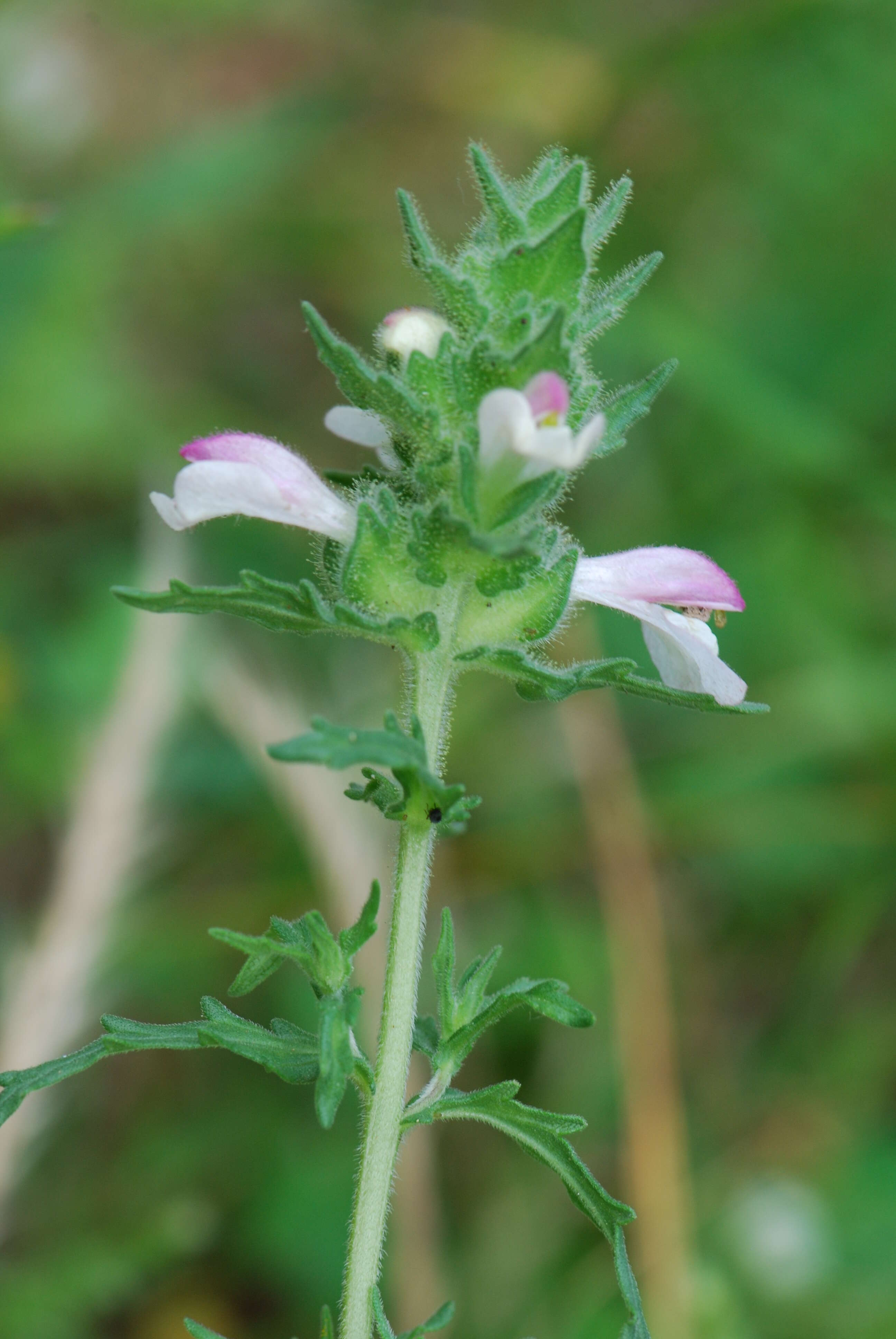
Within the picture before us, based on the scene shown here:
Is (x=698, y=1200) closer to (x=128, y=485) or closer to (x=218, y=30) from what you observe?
(x=128, y=485)

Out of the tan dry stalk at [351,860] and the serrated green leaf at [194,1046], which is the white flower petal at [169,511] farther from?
the tan dry stalk at [351,860]

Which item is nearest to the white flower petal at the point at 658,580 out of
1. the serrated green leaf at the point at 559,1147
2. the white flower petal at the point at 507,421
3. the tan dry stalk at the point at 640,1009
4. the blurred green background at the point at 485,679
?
the white flower petal at the point at 507,421

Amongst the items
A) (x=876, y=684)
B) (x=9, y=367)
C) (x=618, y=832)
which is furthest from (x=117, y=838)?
(x=9, y=367)

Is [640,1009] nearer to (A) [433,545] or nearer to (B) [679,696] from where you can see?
(B) [679,696]

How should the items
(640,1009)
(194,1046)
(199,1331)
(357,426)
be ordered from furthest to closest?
(640,1009) < (357,426) < (194,1046) < (199,1331)

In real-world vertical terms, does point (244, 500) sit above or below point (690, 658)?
above

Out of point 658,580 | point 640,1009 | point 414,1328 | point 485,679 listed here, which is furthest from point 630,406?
point 485,679

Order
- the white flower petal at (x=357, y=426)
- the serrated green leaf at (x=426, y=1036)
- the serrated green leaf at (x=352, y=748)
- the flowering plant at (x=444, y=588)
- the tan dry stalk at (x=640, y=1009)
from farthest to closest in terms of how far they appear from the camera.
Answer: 1. the tan dry stalk at (x=640, y=1009)
2. the white flower petal at (x=357, y=426)
3. the serrated green leaf at (x=426, y=1036)
4. the flowering plant at (x=444, y=588)
5. the serrated green leaf at (x=352, y=748)
